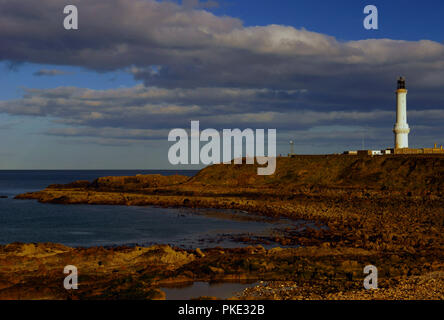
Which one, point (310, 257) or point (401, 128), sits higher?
point (401, 128)

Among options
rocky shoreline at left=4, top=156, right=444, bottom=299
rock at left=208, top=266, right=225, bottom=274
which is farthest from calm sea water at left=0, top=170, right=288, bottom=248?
rock at left=208, top=266, right=225, bottom=274

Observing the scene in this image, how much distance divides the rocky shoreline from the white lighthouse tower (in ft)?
50.1

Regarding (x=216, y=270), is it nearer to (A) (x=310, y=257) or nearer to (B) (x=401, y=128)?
(A) (x=310, y=257)

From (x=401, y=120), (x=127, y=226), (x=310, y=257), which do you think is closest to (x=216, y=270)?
(x=310, y=257)

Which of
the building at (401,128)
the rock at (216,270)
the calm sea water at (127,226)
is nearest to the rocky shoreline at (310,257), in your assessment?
the rock at (216,270)

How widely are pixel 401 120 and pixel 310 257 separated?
56.5 meters

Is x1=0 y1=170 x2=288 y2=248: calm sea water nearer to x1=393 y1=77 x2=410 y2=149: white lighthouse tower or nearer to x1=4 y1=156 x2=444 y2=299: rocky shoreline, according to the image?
x1=4 y1=156 x2=444 y2=299: rocky shoreline

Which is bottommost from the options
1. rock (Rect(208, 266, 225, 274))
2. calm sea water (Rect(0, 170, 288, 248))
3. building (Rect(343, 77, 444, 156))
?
calm sea water (Rect(0, 170, 288, 248))

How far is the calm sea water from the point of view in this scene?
3528cm

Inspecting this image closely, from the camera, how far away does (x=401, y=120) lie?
7394cm

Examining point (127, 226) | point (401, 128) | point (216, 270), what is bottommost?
point (127, 226)
